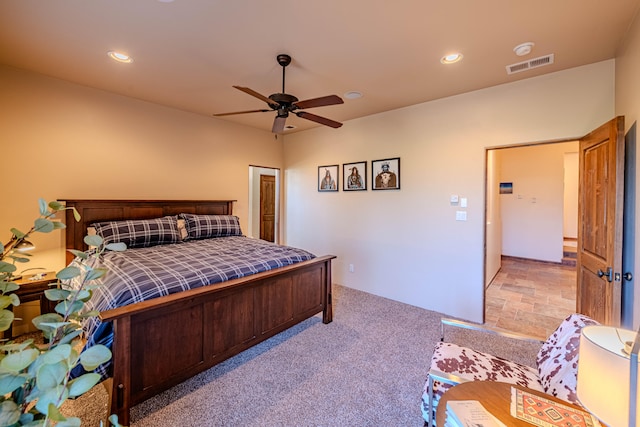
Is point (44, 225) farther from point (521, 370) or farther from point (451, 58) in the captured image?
point (451, 58)

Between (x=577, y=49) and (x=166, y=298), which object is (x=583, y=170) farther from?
(x=166, y=298)

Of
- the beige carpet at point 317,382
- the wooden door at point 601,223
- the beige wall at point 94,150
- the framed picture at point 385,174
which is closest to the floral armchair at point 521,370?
the beige carpet at point 317,382

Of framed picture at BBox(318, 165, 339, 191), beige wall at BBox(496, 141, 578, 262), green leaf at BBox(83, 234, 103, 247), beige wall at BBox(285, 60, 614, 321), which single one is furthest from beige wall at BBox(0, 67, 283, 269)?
beige wall at BBox(496, 141, 578, 262)

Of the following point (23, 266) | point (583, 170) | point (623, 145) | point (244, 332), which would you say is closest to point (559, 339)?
point (623, 145)

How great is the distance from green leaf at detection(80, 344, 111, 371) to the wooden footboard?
136 cm

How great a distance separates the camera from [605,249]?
2158mm

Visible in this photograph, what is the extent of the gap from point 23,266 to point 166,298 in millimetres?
2372

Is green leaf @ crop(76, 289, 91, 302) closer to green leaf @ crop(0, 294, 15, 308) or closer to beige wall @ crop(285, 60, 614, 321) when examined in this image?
green leaf @ crop(0, 294, 15, 308)

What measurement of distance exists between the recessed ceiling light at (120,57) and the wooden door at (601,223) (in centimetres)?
409

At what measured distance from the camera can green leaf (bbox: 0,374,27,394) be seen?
0.49 m

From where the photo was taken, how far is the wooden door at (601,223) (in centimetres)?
202

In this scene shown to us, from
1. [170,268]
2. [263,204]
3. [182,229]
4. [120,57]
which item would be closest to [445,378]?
[170,268]

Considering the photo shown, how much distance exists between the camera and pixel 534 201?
6508mm

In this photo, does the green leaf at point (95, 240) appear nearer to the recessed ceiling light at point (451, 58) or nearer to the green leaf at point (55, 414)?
the green leaf at point (55, 414)
